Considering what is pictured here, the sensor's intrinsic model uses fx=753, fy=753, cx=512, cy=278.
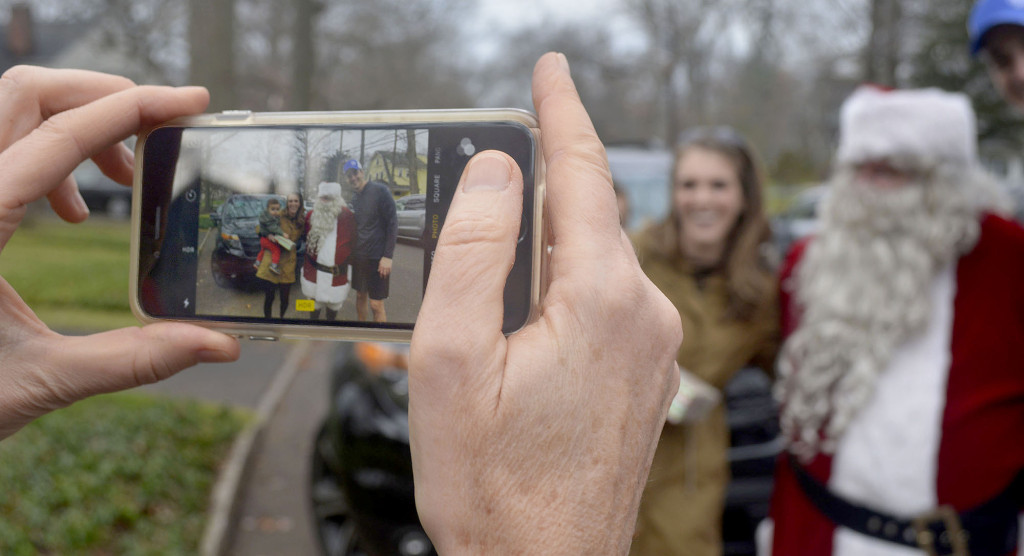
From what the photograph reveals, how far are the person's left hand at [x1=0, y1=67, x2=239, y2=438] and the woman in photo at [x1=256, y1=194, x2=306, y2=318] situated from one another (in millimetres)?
105

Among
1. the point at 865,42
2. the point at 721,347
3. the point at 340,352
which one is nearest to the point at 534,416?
the point at 721,347

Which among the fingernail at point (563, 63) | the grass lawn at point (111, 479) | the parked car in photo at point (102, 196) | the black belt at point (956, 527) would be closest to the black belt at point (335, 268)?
the fingernail at point (563, 63)

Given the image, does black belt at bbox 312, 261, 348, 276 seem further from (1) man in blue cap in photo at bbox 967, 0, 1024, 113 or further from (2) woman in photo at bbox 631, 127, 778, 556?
(1) man in blue cap in photo at bbox 967, 0, 1024, 113

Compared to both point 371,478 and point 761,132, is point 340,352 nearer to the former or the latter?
point 371,478

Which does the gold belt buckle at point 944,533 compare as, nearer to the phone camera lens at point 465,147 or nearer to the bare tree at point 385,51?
the phone camera lens at point 465,147

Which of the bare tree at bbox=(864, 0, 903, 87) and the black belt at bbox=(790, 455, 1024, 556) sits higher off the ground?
the bare tree at bbox=(864, 0, 903, 87)

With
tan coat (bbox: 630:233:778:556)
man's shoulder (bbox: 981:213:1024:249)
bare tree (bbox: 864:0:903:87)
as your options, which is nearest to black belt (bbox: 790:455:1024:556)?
tan coat (bbox: 630:233:778:556)

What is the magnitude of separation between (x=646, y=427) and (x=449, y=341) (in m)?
0.30

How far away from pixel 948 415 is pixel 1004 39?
1205 mm

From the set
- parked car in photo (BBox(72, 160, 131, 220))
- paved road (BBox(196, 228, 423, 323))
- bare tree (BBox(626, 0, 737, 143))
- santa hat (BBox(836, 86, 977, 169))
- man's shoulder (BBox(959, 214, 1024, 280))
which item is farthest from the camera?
parked car in photo (BBox(72, 160, 131, 220))

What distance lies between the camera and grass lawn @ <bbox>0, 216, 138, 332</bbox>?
10.9 metres

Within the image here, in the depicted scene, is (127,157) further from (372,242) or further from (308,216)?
(372,242)

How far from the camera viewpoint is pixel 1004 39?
237cm

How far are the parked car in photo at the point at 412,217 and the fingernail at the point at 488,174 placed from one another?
0.95 ft
